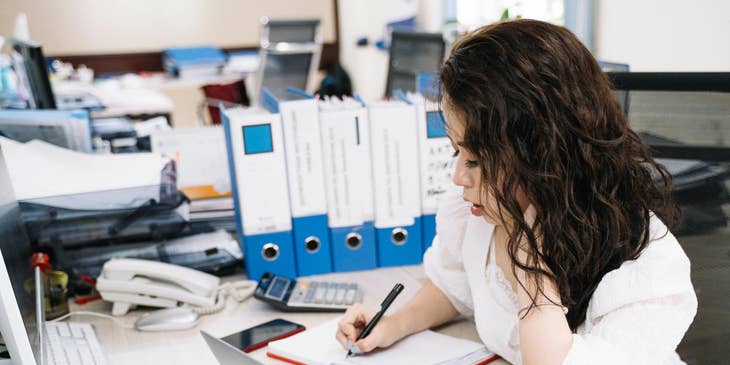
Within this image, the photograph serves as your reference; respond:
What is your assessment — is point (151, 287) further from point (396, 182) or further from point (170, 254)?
point (396, 182)

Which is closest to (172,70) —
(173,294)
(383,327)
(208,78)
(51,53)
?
(208,78)

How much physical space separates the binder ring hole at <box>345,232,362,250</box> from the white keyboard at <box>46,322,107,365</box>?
53 cm

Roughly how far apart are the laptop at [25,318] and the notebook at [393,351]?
1.03ft

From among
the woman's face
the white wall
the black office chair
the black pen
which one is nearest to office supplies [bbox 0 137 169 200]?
the black pen

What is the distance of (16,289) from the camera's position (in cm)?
91

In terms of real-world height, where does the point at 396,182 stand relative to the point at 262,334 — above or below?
above

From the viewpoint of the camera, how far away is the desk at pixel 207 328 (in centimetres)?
111

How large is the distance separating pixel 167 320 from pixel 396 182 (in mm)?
540

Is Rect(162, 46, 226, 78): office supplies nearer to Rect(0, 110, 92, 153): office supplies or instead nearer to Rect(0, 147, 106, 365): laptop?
Rect(0, 110, 92, 153): office supplies

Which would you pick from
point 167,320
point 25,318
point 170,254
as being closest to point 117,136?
point 170,254

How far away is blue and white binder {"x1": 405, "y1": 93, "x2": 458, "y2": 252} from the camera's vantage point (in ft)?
4.56

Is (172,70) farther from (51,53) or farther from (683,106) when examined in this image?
(683,106)

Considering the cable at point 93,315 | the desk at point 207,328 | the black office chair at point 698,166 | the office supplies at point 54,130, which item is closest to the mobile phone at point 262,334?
the desk at point 207,328

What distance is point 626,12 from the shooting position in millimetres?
2107
